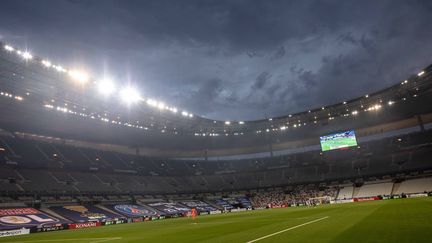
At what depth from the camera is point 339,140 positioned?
6369cm

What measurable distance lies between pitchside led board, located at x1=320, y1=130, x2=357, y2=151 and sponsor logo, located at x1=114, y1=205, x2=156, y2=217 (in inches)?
1400

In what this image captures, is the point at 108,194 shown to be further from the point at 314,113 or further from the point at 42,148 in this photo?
the point at 314,113

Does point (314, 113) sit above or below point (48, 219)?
above

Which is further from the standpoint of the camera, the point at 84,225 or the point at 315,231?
the point at 84,225

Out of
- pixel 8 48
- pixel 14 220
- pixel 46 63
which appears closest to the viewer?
pixel 8 48

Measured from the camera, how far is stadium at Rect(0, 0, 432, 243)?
44.8m

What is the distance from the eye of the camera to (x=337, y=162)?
7800 centimetres

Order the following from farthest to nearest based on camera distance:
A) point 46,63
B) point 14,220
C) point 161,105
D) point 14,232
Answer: point 161,105
point 14,220
point 46,63
point 14,232

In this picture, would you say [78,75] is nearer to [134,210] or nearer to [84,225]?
[84,225]

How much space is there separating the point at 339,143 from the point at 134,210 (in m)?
40.1

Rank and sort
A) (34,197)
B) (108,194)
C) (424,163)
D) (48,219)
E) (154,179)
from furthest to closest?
(154,179), (424,163), (108,194), (34,197), (48,219)

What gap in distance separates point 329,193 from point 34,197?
55.3 m

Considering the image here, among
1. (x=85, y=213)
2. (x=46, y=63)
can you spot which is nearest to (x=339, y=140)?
(x=85, y=213)

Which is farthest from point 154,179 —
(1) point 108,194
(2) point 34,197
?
(2) point 34,197
